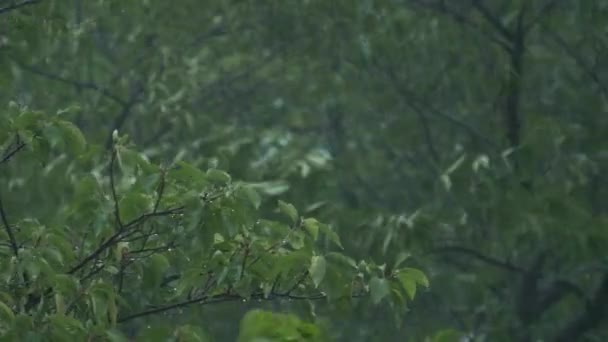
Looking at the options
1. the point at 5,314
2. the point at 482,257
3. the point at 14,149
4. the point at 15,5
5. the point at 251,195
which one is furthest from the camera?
the point at 482,257

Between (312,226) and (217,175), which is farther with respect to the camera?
(312,226)

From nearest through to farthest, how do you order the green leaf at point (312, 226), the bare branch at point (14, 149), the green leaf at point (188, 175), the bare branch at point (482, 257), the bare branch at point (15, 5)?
the green leaf at point (188, 175) < the green leaf at point (312, 226) < the bare branch at point (14, 149) < the bare branch at point (15, 5) < the bare branch at point (482, 257)

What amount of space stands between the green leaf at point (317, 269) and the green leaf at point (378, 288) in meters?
0.19

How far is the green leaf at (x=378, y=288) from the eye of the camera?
5.54m

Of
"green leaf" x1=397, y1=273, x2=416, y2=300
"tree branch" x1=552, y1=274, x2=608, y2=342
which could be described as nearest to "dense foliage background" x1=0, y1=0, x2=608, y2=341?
"tree branch" x1=552, y1=274, x2=608, y2=342

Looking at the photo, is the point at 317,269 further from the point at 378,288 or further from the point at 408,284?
the point at 408,284

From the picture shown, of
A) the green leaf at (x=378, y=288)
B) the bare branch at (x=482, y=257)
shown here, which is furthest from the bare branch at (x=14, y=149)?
the bare branch at (x=482, y=257)

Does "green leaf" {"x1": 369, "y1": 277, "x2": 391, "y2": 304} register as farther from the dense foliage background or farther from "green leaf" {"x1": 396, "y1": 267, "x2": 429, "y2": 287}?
the dense foliage background

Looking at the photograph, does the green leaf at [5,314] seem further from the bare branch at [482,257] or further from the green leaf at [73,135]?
the bare branch at [482,257]

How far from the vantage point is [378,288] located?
18.3 feet

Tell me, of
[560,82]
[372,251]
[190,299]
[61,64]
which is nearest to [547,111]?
[560,82]

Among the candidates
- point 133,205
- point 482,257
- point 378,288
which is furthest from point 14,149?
point 482,257

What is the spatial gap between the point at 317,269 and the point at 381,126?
6.12 m

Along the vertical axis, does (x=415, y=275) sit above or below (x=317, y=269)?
below
